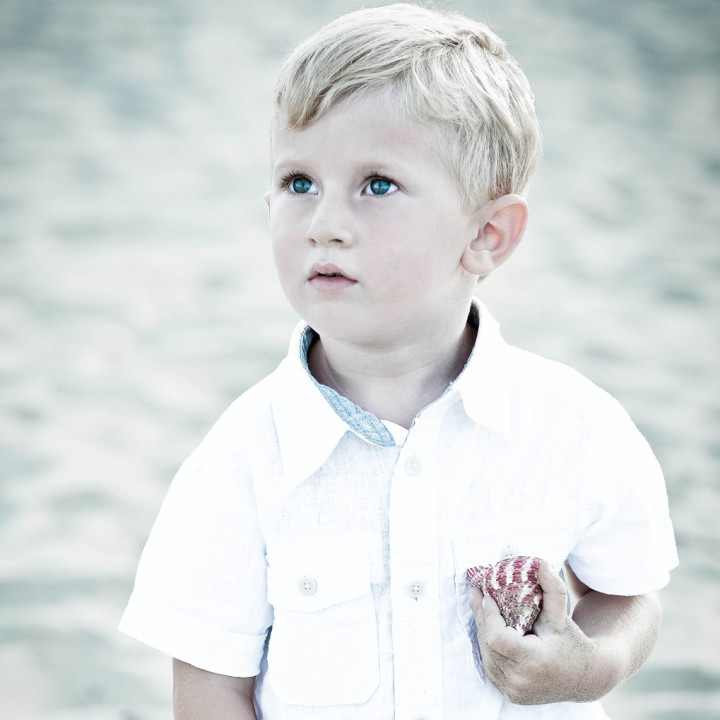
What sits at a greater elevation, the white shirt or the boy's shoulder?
the boy's shoulder

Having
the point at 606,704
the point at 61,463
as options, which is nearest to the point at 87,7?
the point at 61,463

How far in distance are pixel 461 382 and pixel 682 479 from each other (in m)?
1.87

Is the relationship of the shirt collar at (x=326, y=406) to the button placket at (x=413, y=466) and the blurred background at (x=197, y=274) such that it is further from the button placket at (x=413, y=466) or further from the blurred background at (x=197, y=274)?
the blurred background at (x=197, y=274)

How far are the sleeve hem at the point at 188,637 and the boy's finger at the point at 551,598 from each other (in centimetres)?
40

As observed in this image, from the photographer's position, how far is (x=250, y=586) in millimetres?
1471

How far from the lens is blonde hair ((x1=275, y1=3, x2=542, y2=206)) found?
1377 mm

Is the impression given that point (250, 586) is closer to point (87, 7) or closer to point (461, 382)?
point (461, 382)

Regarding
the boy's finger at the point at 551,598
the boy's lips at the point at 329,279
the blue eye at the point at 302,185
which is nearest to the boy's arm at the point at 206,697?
the boy's finger at the point at 551,598

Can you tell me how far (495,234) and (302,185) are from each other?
283 mm

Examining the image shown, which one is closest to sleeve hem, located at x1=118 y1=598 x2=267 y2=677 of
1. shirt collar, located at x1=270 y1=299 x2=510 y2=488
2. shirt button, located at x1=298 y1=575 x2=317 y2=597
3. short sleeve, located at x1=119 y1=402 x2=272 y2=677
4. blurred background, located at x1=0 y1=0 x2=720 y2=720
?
short sleeve, located at x1=119 y1=402 x2=272 y2=677

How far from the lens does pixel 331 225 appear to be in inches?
53.2

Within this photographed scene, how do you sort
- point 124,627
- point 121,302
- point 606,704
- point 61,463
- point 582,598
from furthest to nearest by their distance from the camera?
1. point 121,302
2. point 61,463
3. point 606,704
4. point 582,598
5. point 124,627

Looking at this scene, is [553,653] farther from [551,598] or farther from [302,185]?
[302,185]

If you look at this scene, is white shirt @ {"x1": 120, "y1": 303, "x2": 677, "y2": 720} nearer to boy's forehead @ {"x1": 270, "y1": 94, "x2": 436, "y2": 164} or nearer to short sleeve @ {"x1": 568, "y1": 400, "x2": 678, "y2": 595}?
short sleeve @ {"x1": 568, "y1": 400, "x2": 678, "y2": 595}
